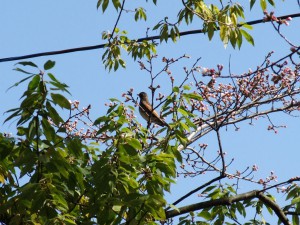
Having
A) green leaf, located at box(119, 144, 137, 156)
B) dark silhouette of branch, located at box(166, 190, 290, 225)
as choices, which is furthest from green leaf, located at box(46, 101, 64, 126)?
dark silhouette of branch, located at box(166, 190, 290, 225)

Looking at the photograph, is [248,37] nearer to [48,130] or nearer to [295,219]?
[295,219]

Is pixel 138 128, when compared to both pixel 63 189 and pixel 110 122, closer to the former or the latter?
pixel 110 122

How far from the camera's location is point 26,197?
13.6ft

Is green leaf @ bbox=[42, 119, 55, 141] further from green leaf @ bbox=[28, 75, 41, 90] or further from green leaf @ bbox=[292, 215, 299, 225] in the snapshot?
green leaf @ bbox=[292, 215, 299, 225]

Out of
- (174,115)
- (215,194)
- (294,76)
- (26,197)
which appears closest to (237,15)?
(174,115)

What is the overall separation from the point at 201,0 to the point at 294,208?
2.06 metres

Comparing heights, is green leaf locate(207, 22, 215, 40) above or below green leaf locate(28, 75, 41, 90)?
above

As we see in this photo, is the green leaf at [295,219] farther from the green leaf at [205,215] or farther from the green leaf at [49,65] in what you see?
the green leaf at [49,65]

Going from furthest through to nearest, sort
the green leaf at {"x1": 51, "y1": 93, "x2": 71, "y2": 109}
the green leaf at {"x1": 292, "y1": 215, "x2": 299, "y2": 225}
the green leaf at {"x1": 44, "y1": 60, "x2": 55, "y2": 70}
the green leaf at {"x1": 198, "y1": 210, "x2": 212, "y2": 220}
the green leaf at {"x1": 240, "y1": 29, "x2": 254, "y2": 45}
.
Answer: the green leaf at {"x1": 240, "y1": 29, "x2": 254, "y2": 45} < the green leaf at {"x1": 198, "y1": 210, "x2": 212, "y2": 220} < the green leaf at {"x1": 292, "y1": 215, "x2": 299, "y2": 225} < the green leaf at {"x1": 51, "y1": 93, "x2": 71, "y2": 109} < the green leaf at {"x1": 44, "y1": 60, "x2": 55, "y2": 70}

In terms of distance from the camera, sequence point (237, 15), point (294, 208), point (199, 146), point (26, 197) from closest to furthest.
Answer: point (26, 197), point (294, 208), point (237, 15), point (199, 146)

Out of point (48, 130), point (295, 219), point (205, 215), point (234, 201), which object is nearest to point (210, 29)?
point (234, 201)

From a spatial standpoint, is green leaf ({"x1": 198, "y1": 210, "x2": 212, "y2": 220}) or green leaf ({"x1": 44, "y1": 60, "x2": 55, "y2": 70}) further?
green leaf ({"x1": 198, "y1": 210, "x2": 212, "y2": 220})

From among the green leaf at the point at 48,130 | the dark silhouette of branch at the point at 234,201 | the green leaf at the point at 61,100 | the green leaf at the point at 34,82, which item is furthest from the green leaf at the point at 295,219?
the green leaf at the point at 34,82

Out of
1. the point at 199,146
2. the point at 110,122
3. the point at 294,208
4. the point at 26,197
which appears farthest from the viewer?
the point at 199,146
